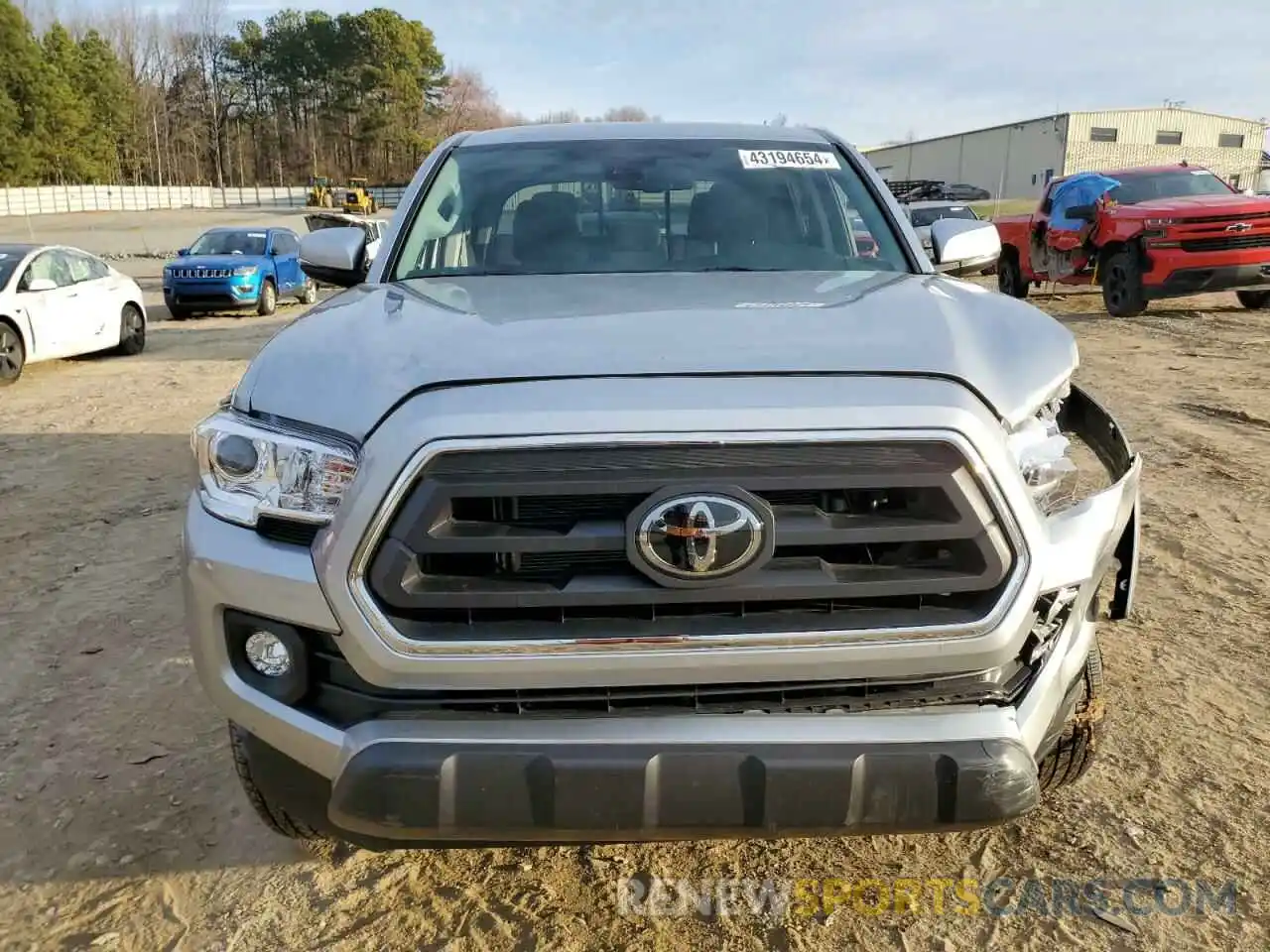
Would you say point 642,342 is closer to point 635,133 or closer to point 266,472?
point 266,472

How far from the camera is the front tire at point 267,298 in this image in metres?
17.6

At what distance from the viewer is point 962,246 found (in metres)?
3.57

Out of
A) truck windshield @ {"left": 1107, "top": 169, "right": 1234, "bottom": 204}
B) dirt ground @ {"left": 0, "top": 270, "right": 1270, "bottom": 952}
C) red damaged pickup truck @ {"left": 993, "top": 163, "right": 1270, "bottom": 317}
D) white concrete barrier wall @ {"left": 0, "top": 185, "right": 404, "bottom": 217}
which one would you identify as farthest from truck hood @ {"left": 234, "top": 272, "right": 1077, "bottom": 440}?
white concrete barrier wall @ {"left": 0, "top": 185, "right": 404, "bottom": 217}

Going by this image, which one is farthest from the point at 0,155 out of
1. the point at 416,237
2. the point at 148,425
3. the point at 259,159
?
the point at 416,237

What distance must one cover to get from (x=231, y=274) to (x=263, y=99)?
277 ft

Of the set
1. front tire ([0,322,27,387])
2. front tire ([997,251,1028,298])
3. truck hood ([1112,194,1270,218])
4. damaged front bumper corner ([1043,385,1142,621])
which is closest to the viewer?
damaged front bumper corner ([1043,385,1142,621])

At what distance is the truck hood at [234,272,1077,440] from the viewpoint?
6.34 feet

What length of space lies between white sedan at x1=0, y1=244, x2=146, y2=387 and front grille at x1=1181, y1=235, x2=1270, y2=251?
13.0 metres

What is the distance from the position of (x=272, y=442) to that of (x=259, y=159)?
101m

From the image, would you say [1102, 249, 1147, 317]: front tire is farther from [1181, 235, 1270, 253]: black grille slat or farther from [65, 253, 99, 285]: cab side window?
[65, 253, 99, 285]: cab side window

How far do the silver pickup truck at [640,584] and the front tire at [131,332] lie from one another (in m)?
12.0

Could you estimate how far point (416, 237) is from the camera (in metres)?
3.33

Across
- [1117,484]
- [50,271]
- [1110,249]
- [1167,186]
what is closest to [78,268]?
[50,271]

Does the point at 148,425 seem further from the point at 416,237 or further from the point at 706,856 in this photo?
the point at 706,856
